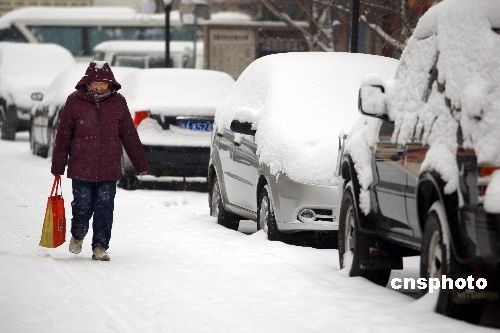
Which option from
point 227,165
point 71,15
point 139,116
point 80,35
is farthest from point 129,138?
point 71,15

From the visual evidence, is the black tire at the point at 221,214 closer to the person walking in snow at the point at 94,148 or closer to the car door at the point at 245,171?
the car door at the point at 245,171

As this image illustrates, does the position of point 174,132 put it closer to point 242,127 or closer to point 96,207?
point 242,127

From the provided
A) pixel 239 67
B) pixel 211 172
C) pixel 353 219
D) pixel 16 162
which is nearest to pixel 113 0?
pixel 239 67

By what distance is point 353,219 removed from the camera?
424 inches

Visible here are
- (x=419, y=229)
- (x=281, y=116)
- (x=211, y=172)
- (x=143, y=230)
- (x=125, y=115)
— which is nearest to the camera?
(x=419, y=229)

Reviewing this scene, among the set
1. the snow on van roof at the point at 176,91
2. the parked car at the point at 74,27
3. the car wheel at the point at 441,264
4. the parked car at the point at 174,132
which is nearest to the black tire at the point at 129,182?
the parked car at the point at 174,132

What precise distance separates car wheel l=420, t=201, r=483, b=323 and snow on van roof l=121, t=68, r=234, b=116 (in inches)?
411

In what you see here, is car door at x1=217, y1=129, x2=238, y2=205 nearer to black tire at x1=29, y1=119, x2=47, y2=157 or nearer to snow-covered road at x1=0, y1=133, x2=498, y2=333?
snow-covered road at x1=0, y1=133, x2=498, y2=333

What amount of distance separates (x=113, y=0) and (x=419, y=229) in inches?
2570

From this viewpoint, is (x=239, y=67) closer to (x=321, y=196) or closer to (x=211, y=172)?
(x=211, y=172)

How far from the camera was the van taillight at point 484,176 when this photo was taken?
7.94 meters

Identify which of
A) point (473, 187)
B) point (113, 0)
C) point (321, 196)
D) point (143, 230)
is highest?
point (473, 187)

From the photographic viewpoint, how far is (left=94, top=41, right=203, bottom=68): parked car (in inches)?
1918

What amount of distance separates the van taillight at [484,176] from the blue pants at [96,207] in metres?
4.62
